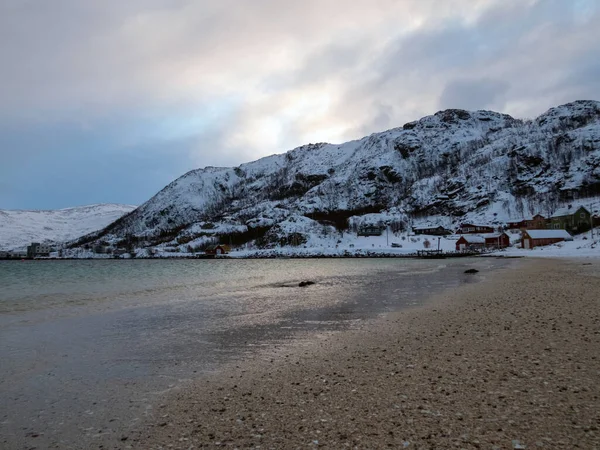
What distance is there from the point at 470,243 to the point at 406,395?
454 feet

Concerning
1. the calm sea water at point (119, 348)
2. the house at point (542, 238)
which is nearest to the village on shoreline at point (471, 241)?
the house at point (542, 238)

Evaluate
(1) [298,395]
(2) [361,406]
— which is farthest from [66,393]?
(2) [361,406]

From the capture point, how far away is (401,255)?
133500 mm

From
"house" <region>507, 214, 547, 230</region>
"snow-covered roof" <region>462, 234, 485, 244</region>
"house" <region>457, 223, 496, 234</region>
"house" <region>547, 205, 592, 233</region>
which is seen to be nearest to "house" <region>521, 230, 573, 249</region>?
"house" <region>547, 205, 592, 233</region>

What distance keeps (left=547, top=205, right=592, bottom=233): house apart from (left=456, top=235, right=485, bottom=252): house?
22335 millimetres

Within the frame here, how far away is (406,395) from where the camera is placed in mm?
7625

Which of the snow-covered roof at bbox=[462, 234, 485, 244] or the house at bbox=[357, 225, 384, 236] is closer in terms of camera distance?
the snow-covered roof at bbox=[462, 234, 485, 244]

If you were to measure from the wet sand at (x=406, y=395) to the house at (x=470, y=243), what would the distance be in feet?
423

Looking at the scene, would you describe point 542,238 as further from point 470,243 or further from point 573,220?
point 470,243

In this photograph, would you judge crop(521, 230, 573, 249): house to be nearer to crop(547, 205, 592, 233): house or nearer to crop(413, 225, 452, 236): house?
crop(547, 205, 592, 233): house

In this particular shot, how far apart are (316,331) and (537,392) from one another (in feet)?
29.2

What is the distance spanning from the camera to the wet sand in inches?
236

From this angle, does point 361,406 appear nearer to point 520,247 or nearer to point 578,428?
point 578,428

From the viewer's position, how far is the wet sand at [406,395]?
19.6 ft
